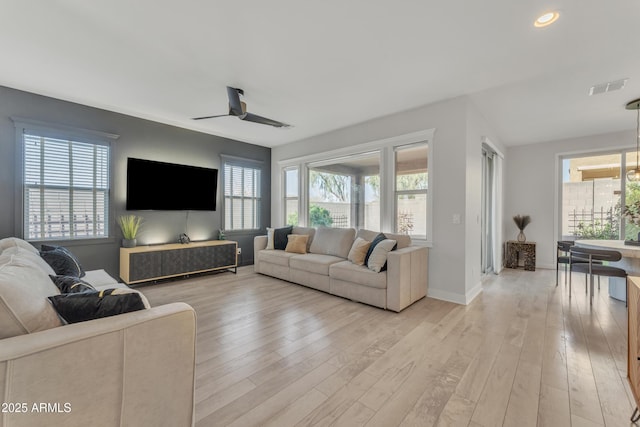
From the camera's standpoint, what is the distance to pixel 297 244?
4871 mm

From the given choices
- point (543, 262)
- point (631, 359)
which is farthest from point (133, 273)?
point (543, 262)

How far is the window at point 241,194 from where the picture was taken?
566 centimetres

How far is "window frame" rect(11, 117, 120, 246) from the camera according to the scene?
137 inches

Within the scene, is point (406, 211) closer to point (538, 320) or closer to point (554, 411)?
point (538, 320)

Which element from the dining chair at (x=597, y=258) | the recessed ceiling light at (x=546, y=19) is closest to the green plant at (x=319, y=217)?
A: the dining chair at (x=597, y=258)

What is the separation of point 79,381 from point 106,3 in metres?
2.53

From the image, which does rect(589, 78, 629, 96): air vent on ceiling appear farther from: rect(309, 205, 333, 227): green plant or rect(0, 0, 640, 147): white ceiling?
rect(309, 205, 333, 227): green plant

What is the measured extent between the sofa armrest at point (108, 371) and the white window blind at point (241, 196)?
452 centimetres

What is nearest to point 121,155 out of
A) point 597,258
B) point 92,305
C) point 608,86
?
point 92,305

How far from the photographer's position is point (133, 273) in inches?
157

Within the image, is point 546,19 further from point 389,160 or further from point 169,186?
point 169,186

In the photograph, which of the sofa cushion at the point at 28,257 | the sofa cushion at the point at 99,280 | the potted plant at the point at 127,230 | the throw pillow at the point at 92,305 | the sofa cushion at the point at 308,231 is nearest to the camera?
the throw pillow at the point at 92,305

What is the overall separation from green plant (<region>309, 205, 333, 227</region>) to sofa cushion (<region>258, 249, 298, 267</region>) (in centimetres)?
103

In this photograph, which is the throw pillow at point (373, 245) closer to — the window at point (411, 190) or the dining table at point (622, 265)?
the window at point (411, 190)
